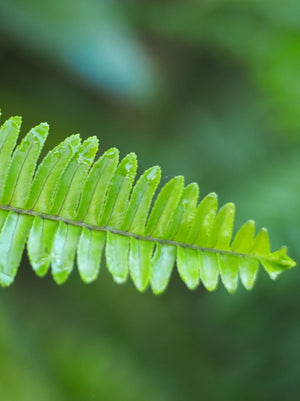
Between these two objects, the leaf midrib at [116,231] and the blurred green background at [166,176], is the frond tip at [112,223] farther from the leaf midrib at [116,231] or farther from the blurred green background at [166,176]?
the blurred green background at [166,176]

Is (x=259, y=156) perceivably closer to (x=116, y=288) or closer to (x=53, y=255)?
(x=116, y=288)

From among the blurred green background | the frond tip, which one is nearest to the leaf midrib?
the frond tip

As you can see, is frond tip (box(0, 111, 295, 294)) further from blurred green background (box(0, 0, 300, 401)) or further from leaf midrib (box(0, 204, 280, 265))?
blurred green background (box(0, 0, 300, 401))

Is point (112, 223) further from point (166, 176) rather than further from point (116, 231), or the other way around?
point (166, 176)

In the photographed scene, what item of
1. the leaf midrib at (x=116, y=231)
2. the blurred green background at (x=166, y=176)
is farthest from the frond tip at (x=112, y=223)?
the blurred green background at (x=166, y=176)

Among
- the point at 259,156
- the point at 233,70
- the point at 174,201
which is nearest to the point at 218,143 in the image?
the point at 259,156

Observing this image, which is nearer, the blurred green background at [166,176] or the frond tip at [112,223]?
the frond tip at [112,223]

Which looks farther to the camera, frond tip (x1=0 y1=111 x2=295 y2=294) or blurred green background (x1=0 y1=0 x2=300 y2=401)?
blurred green background (x1=0 y1=0 x2=300 y2=401)
